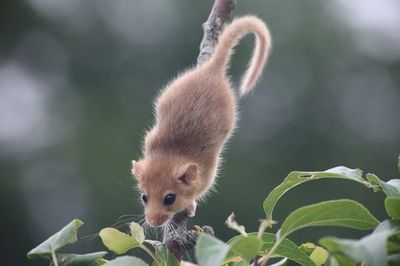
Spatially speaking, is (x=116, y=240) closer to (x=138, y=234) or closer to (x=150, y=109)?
(x=138, y=234)

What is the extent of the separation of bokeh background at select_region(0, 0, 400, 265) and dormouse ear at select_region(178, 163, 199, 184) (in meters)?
13.0

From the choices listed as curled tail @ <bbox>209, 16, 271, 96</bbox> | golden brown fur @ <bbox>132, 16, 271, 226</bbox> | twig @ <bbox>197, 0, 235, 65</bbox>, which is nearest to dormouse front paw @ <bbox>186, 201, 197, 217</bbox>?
golden brown fur @ <bbox>132, 16, 271, 226</bbox>

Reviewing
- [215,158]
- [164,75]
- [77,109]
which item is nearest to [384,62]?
[164,75]

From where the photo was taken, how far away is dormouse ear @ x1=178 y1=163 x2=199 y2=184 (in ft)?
Result: 13.9

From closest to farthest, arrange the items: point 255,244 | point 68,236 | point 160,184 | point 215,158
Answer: point 255,244 → point 68,236 → point 160,184 → point 215,158

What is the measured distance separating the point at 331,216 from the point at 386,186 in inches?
6.2

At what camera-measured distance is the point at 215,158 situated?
4539 millimetres

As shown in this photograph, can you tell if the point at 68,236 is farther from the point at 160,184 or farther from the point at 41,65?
the point at 41,65

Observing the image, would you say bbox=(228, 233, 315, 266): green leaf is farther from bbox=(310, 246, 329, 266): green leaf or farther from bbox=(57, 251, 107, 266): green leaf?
bbox=(57, 251, 107, 266): green leaf

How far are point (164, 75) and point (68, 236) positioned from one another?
1890 cm

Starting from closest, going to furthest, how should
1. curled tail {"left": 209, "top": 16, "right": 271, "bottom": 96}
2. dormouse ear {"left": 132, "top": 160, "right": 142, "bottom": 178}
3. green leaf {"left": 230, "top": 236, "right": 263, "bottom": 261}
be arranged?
green leaf {"left": 230, "top": 236, "right": 263, "bottom": 261} < dormouse ear {"left": 132, "top": 160, "right": 142, "bottom": 178} < curled tail {"left": 209, "top": 16, "right": 271, "bottom": 96}

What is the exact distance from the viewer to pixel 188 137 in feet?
14.3

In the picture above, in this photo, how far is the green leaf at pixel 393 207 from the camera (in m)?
1.86

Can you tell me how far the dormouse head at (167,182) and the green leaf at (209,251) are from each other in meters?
2.50
